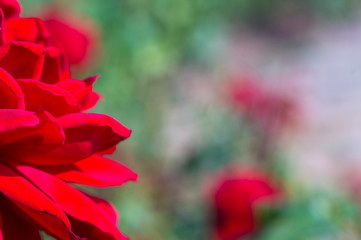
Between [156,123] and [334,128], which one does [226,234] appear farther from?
[334,128]

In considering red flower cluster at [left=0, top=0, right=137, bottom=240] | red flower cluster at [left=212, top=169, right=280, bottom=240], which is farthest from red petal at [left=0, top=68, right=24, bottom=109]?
red flower cluster at [left=212, top=169, right=280, bottom=240]

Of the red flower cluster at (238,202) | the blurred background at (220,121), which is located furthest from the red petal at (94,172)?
the red flower cluster at (238,202)

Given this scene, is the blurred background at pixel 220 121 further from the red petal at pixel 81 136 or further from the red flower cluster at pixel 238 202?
the red petal at pixel 81 136

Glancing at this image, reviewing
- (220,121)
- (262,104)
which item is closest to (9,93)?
(262,104)

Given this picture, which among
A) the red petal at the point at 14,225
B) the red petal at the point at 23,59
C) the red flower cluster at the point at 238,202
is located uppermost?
the red petal at the point at 23,59

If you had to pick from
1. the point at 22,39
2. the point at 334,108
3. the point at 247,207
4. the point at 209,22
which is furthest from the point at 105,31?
the point at 22,39

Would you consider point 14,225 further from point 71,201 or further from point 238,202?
point 238,202

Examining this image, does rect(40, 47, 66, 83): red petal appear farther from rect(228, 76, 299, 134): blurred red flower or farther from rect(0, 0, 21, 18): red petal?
rect(228, 76, 299, 134): blurred red flower
